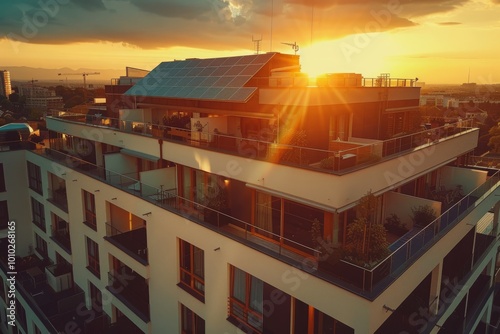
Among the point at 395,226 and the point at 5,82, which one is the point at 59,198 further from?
the point at 5,82

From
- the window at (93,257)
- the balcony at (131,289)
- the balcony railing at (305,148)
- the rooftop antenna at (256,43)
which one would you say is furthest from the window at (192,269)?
the rooftop antenna at (256,43)

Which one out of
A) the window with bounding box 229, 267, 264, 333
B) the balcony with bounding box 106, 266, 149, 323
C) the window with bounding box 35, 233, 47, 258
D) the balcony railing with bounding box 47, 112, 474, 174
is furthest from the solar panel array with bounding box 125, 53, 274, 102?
the window with bounding box 35, 233, 47, 258

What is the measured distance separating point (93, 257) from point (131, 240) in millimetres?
4067

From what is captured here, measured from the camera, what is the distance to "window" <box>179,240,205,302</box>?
12.7 m

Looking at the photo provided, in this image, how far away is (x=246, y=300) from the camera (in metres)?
11.0

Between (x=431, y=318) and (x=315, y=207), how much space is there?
5964mm

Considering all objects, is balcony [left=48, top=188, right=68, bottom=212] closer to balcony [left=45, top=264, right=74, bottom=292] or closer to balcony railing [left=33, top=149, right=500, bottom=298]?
balcony [left=45, top=264, right=74, bottom=292]

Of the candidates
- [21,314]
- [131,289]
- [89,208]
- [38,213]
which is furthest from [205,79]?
[21,314]

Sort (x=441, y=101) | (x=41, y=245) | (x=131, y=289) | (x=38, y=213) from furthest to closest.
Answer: (x=441, y=101) < (x=41, y=245) < (x=38, y=213) < (x=131, y=289)

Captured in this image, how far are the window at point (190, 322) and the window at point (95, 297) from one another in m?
7.54

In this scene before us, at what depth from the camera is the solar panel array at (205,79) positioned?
50.3 ft

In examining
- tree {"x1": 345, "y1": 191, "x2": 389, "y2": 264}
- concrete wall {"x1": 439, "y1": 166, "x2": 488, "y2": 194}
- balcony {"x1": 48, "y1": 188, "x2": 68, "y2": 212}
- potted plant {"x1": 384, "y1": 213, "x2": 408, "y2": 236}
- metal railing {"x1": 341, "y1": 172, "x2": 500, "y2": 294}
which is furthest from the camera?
balcony {"x1": 48, "y1": 188, "x2": 68, "y2": 212}

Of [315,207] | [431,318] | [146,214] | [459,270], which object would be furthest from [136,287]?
[459,270]

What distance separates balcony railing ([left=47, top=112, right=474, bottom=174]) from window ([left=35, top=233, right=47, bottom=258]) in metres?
13.0
